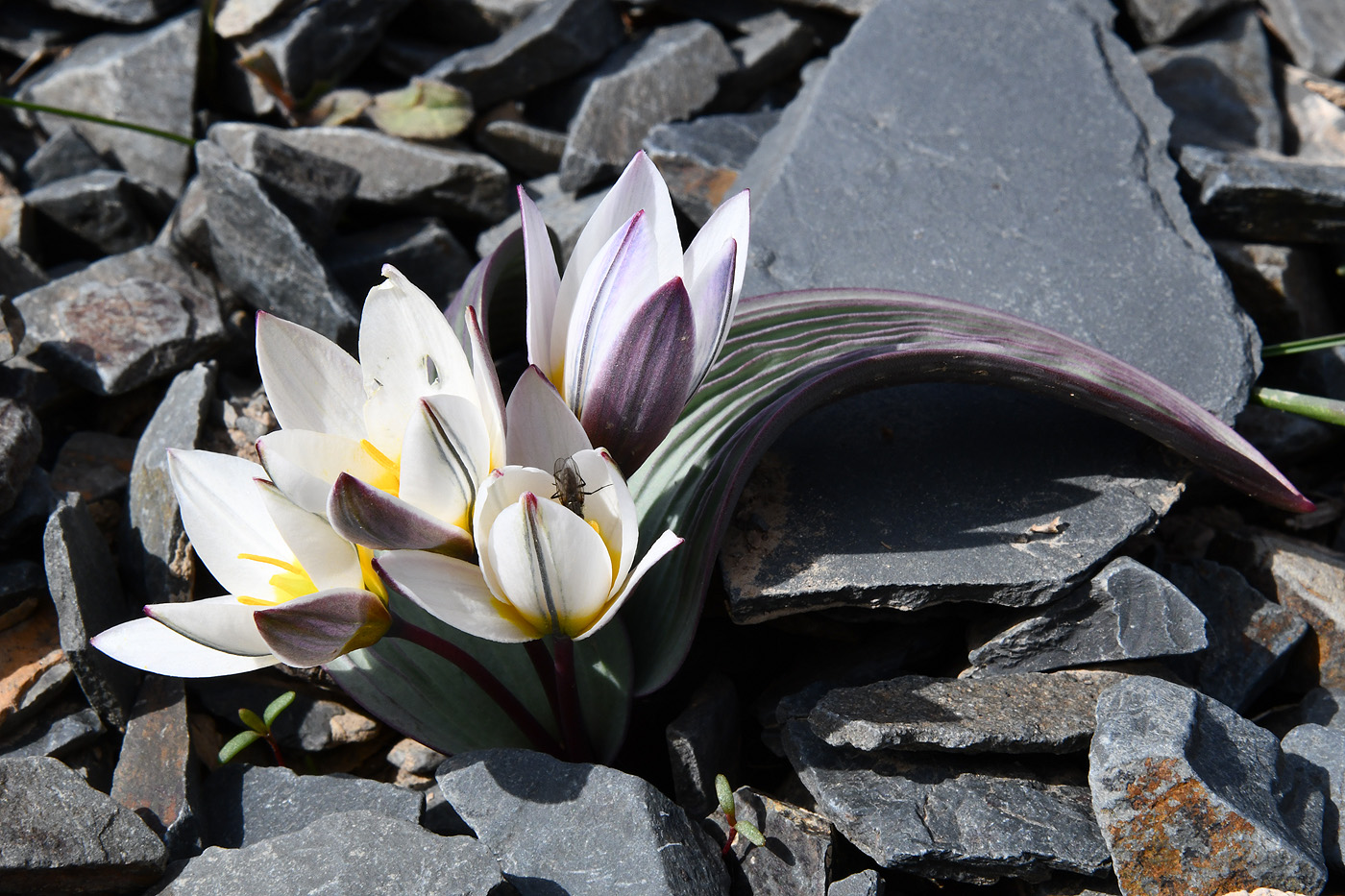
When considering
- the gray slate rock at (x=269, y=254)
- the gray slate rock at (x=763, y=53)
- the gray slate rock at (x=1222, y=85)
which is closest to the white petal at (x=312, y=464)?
the gray slate rock at (x=269, y=254)

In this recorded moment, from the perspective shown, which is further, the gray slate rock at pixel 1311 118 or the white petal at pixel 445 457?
the gray slate rock at pixel 1311 118

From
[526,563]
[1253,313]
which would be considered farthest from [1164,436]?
[526,563]

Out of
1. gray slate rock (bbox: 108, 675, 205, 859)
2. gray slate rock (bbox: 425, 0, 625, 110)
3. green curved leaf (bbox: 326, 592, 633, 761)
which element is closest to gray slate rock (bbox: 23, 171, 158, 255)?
gray slate rock (bbox: 425, 0, 625, 110)

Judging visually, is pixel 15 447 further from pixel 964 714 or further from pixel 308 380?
pixel 964 714

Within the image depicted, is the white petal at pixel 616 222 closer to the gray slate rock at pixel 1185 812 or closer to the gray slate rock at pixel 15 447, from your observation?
the gray slate rock at pixel 1185 812

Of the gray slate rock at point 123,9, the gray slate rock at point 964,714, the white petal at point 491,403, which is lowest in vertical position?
the gray slate rock at point 964,714

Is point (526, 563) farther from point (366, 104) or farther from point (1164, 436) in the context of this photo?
point (366, 104)
